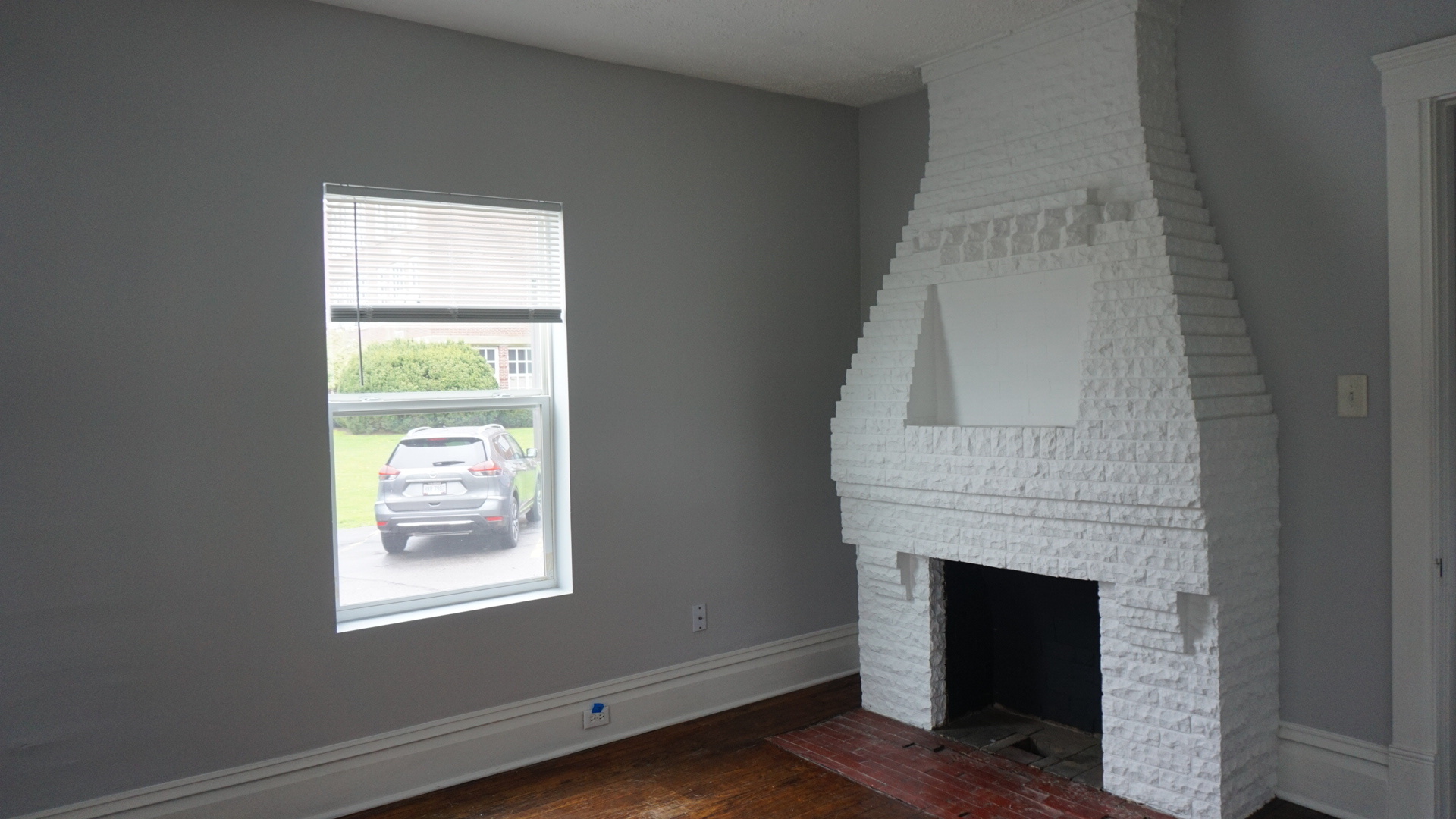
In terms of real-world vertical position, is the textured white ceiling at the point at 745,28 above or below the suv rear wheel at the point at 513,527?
above

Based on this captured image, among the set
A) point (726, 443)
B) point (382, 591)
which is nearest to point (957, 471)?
point (726, 443)

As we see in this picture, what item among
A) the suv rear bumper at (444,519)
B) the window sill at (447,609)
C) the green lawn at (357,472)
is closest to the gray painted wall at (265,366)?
the window sill at (447,609)

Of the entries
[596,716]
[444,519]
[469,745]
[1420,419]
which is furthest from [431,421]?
[1420,419]

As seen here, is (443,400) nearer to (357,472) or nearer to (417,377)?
(417,377)

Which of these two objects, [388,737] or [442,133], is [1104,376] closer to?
[442,133]

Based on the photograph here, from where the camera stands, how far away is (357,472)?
3.16 meters

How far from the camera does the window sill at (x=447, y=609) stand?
3.10 meters

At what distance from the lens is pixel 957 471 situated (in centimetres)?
337

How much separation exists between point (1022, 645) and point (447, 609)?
2.24 meters

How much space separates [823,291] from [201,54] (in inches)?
102

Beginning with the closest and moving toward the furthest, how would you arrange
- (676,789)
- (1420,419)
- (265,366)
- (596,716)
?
(1420,419)
(265,366)
(676,789)
(596,716)

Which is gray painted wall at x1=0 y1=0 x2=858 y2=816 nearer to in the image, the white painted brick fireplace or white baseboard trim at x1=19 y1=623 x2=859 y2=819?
white baseboard trim at x1=19 y1=623 x2=859 y2=819

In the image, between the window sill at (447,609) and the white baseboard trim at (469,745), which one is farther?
the window sill at (447,609)

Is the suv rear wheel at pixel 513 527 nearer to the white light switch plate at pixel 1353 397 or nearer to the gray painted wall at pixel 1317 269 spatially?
the gray painted wall at pixel 1317 269
